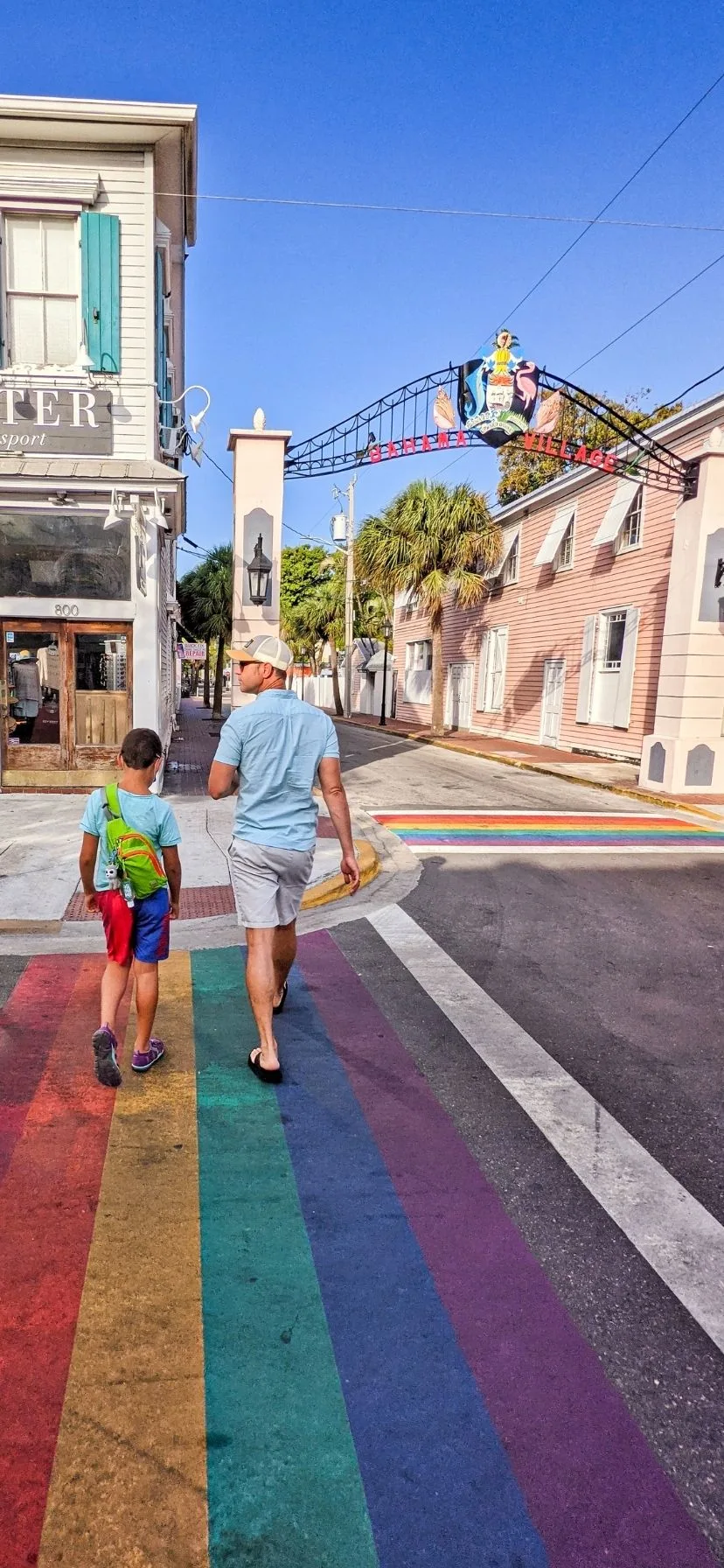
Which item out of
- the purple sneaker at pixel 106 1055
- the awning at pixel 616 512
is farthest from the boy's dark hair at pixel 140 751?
the awning at pixel 616 512

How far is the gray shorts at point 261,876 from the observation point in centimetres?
389

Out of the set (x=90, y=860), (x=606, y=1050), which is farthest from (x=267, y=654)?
(x=606, y=1050)

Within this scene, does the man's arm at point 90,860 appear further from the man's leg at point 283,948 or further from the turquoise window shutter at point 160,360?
the turquoise window shutter at point 160,360

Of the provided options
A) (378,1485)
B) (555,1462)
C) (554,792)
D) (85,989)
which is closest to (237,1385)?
(378,1485)

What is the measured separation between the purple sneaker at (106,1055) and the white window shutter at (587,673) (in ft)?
61.2

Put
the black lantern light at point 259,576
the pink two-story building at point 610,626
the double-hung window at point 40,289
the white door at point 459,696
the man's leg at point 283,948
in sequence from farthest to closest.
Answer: the white door at point 459,696, the pink two-story building at point 610,626, the black lantern light at point 259,576, the double-hung window at point 40,289, the man's leg at point 283,948

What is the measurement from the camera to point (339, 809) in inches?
158

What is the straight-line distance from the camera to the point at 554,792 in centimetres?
1485

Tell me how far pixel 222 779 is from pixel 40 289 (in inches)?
396

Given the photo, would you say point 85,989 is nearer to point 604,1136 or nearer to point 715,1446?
point 604,1136

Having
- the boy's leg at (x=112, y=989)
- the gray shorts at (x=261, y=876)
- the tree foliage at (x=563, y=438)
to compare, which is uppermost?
the tree foliage at (x=563, y=438)

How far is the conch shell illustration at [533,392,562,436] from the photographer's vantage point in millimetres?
14547

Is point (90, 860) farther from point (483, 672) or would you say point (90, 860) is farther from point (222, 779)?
point (483, 672)

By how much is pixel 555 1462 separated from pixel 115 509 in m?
10.8
